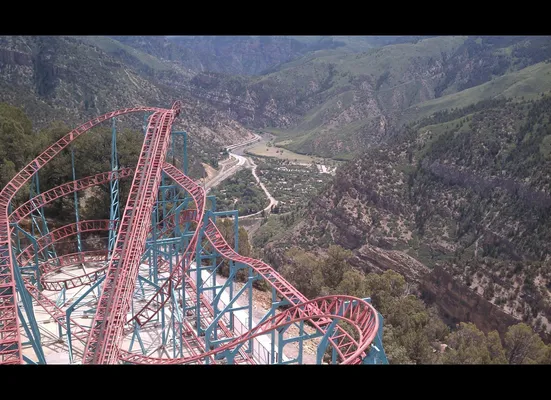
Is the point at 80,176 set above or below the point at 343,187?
above

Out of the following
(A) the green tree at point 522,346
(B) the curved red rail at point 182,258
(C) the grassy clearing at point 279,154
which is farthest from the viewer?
(C) the grassy clearing at point 279,154

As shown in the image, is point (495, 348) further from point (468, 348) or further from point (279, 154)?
point (279, 154)

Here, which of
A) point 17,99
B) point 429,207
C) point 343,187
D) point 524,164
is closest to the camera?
point 524,164

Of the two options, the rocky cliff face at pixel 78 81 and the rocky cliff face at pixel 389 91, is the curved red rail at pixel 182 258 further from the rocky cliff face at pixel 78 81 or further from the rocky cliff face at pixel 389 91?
the rocky cliff face at pixel 389 91

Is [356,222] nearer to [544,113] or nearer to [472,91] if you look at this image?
[544,113]

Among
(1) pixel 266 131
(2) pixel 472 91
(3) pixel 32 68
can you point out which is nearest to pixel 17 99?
(3) pixel 32 68

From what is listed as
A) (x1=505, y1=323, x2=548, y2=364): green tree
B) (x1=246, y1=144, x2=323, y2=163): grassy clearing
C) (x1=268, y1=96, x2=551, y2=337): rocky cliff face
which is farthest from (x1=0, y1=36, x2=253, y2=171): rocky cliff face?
(x1=505, y1=323, x2=548, y2=364): green tree

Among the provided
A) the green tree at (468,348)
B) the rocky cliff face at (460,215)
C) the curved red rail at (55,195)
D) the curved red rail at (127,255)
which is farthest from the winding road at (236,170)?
the green tree at (468,348)

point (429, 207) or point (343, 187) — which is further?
point (343, 187)

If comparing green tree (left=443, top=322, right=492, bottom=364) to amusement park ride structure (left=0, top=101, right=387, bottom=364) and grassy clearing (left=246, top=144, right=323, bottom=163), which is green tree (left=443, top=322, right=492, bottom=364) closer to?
amusement park ride structure (left=0, top=101, right=387, bottom=364)

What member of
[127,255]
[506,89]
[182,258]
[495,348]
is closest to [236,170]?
[506,89]
